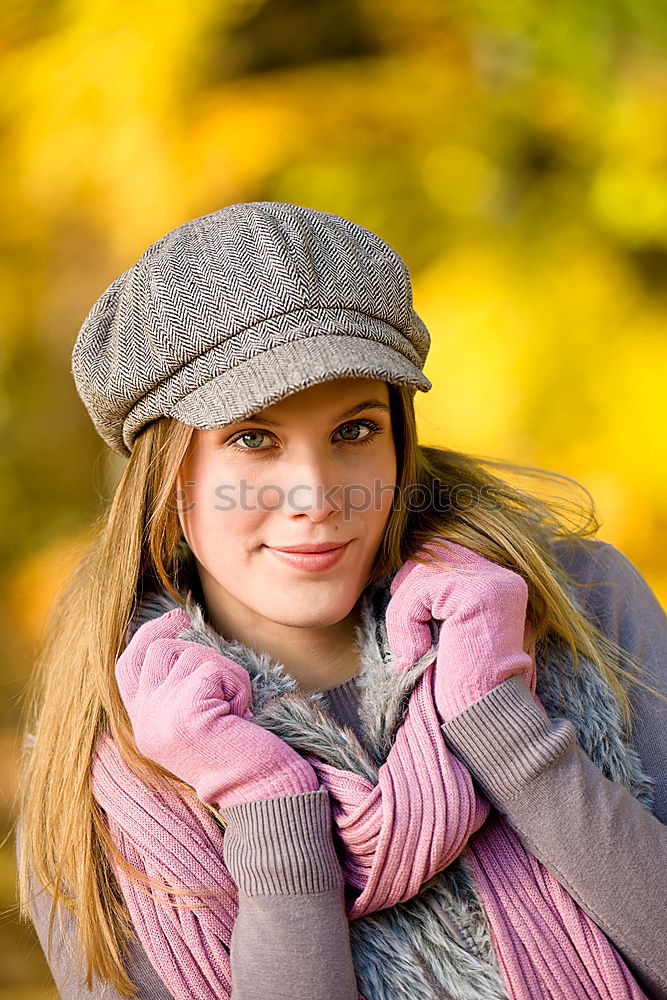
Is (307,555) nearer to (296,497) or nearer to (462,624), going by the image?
(296,497)

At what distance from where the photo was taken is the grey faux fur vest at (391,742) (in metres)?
1.26

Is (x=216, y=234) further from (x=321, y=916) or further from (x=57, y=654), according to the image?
(x=321, y=916)

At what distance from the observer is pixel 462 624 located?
51.7 inches

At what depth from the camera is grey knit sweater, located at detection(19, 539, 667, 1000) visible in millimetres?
1157

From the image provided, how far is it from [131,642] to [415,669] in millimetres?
397

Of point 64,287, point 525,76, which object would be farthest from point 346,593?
point 525,76

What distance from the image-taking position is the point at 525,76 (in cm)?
363

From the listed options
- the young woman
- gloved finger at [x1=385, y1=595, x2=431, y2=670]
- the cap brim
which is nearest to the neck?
the young woman

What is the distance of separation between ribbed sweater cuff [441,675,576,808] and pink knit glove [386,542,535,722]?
0.02m

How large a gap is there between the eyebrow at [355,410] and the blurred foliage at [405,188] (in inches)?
79.6

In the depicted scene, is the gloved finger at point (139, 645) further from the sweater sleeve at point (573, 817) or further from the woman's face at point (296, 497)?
the sweater sleeve at point (573, 817)

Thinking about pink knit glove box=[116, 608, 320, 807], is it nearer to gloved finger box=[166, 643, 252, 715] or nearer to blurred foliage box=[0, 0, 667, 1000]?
gloved finger box=[166, 643, 252, 715]

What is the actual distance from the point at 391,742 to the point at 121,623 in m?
0.43

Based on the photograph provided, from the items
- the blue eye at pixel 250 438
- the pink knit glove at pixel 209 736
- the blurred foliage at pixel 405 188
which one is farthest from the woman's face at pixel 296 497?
the blurred foliage at pixel 405 188
